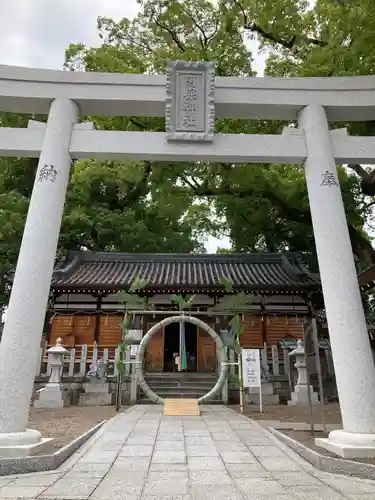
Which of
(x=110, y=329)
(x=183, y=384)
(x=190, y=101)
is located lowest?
(x=183, y=384)

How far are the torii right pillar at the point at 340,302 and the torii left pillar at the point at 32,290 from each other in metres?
3.54

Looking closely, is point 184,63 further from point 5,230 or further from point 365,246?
point 5,230

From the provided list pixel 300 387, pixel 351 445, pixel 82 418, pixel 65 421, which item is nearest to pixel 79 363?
pixel 82 418

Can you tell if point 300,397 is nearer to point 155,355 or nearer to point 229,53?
point 155,355

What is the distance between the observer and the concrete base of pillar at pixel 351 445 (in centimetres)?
425

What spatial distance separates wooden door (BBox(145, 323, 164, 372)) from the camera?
15703 mm

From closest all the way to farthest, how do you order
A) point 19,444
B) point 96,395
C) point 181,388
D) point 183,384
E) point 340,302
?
point 19,444
point 340,302
point 96,395
point 181,388
point 183,384

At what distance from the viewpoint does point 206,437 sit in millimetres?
6289

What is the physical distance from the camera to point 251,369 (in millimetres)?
10086

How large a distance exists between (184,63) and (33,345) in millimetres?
4540

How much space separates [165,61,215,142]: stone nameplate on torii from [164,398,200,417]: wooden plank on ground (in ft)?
20.8

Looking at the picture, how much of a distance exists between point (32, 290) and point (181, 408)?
5736mm

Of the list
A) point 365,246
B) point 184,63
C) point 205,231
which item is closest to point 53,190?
point 184,63

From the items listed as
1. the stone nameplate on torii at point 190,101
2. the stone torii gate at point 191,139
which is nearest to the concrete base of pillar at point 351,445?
the stone torii gate at point 191,139
